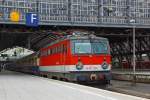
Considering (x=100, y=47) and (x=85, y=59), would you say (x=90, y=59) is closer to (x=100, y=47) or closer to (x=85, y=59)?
(x=85, y=59)

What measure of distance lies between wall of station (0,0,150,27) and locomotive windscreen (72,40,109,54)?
30.5m

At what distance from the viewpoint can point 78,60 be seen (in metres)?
28.9

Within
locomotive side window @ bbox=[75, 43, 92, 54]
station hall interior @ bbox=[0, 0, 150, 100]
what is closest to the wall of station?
station hall interior @ bbox=[0, 0, 150, 100]

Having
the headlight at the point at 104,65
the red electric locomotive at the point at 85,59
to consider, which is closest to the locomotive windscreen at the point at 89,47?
the red electric locomotive at the point at 85,59

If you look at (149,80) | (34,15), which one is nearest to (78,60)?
(149,80)

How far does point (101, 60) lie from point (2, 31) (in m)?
34.1

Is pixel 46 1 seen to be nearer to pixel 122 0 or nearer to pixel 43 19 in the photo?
pixel 43 19

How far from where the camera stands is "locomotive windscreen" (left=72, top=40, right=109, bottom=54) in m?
29.2

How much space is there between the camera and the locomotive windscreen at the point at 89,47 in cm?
2917

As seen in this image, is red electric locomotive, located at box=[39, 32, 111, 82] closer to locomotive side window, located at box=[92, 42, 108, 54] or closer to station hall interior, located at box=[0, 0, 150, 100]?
locomotive side window, located at box=[92, 42, 108, 54]

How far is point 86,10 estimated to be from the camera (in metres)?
70.1

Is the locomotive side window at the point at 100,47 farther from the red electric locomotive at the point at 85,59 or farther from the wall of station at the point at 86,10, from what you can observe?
the wall of station at the point at 86,10

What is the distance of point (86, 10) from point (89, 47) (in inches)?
1623

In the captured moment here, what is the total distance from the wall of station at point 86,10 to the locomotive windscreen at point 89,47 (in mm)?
30500
